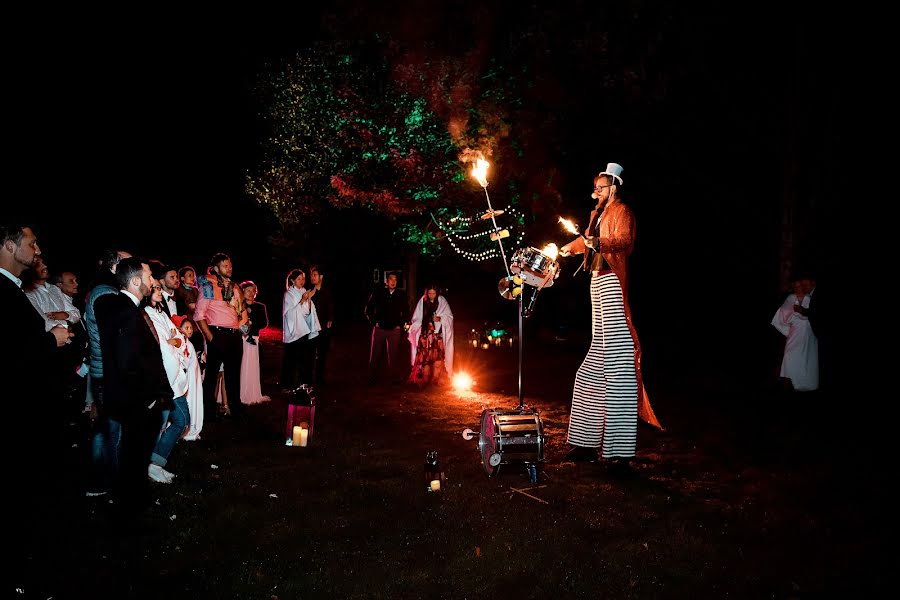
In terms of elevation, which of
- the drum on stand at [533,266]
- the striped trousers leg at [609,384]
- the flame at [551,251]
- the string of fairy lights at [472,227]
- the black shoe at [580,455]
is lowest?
the black shoe at [580,455]

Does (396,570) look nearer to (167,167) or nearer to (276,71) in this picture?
Answer: (276,71)

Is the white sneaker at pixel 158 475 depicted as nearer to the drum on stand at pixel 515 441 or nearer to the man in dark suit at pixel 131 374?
the man in dark suit at pixel 131 374

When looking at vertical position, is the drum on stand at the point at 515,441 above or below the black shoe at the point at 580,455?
above

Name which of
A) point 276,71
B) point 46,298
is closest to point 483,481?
point 46,298

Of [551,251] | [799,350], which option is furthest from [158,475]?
[799,350]

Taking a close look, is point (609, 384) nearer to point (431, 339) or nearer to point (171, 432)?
point (171, 432)

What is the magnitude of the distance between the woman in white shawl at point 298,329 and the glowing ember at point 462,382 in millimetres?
2759

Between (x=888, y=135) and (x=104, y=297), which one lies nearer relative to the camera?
(x=104, y=297)

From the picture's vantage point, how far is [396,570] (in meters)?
4.32

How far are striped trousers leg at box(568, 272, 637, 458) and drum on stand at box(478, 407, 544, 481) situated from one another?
828 millimetres

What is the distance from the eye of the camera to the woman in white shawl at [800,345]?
34.8ft

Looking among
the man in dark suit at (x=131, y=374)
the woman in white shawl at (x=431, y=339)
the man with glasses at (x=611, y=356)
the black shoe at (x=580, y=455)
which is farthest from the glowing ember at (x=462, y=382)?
the man in dark suit at (x=131, y=374)

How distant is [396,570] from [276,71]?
675 inches

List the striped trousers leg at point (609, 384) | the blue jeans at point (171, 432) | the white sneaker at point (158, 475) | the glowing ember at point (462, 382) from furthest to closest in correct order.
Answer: the glowing ember at point (462, 382) → the striped trousers leg at point (609, 384) → the blue jeans at point (171, 432) → the white sneaker at point (158, 475)
